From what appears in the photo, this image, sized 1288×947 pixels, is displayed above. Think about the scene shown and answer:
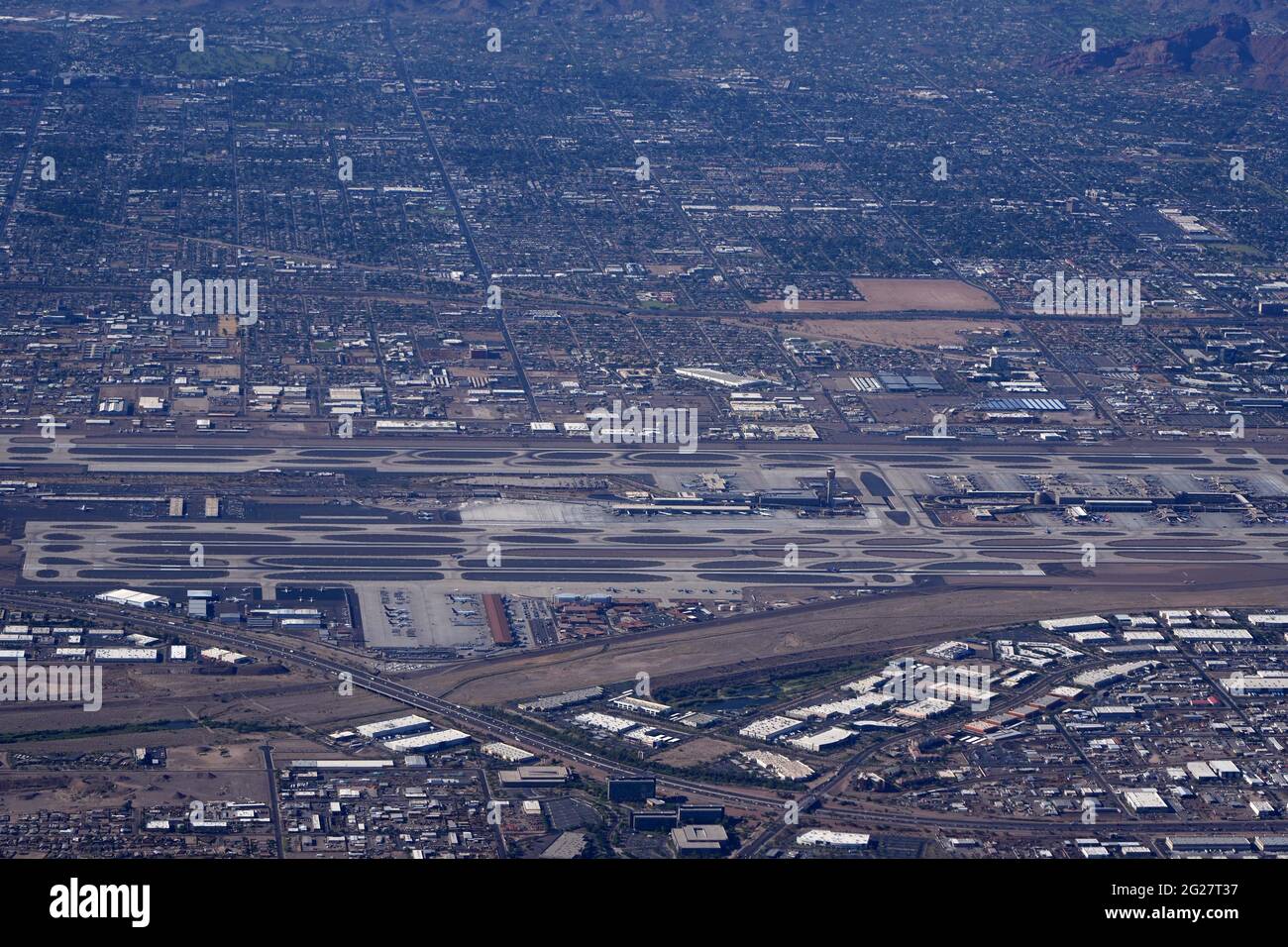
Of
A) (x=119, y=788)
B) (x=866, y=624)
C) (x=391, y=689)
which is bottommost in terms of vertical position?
(x=119, y=788)

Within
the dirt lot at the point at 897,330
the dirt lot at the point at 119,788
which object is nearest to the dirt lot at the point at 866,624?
the dirt lot at the point at 119,788

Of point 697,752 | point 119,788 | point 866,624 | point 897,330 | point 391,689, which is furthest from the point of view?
point 897,330

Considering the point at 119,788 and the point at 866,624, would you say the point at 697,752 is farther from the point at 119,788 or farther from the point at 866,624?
the point at 119,788

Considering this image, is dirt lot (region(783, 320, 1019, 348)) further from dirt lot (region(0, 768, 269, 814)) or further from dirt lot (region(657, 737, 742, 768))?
dirt lot (region(0, 768, 269, 814))

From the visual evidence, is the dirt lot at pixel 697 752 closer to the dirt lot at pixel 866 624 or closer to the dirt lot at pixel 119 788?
the dirt lot at pixel 866 624

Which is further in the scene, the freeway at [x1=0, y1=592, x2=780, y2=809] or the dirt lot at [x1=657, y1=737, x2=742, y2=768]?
the dirt lot at [x1=657, y1=737, x2=742, y2=768]

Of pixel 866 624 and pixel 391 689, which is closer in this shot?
pixel 391 689

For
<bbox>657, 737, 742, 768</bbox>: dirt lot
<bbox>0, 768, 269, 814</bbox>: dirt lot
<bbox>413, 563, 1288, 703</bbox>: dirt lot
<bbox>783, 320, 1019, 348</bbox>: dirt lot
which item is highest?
<bbox>783, 320, 1019, 348</bbox>: dirt lot

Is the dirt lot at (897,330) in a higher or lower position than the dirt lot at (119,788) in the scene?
higher

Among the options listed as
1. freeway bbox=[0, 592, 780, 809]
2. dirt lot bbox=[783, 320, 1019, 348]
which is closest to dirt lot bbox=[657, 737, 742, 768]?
freeway bbox=[0, 592, 780, 809]

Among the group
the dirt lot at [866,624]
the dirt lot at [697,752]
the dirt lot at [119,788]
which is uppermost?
the dirt lot at [866,624]

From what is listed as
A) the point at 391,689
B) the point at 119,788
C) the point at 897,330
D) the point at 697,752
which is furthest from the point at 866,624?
the point at 897,330
